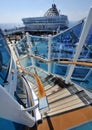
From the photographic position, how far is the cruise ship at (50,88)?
6.63 ft

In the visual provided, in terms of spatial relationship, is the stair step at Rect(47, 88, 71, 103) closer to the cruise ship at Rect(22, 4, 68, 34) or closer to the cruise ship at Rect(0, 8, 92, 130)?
the cruise ship at Rect(0, 8, 92, 130)

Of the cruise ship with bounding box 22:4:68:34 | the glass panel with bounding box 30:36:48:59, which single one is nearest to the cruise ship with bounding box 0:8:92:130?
the glass panel with bounding box 30:36:48:59

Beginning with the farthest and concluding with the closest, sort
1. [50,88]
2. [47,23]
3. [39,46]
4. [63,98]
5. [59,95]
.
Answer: [47,23] → [39,46] → [50,88] → [59,95] → [63,98]

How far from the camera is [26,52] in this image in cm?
573

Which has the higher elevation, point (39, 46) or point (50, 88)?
point (39, 46)

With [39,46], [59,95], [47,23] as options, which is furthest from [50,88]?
[47,23]

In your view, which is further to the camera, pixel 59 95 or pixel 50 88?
pixel 50 88

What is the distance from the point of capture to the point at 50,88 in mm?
4707

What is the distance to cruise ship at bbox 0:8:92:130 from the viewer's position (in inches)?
79.6

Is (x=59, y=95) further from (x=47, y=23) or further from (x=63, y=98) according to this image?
(x=47, y=23)

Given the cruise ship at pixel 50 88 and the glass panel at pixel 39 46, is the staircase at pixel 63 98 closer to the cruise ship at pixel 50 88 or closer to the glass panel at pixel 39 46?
the cruise ship at pixel 50 88

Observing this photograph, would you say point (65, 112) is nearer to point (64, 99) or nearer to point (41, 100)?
point (64, 99)

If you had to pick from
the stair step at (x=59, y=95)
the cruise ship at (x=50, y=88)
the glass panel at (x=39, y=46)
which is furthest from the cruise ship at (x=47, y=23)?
the stair step at (x=59, y=95)

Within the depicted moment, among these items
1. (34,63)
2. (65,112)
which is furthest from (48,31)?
(65,112)
